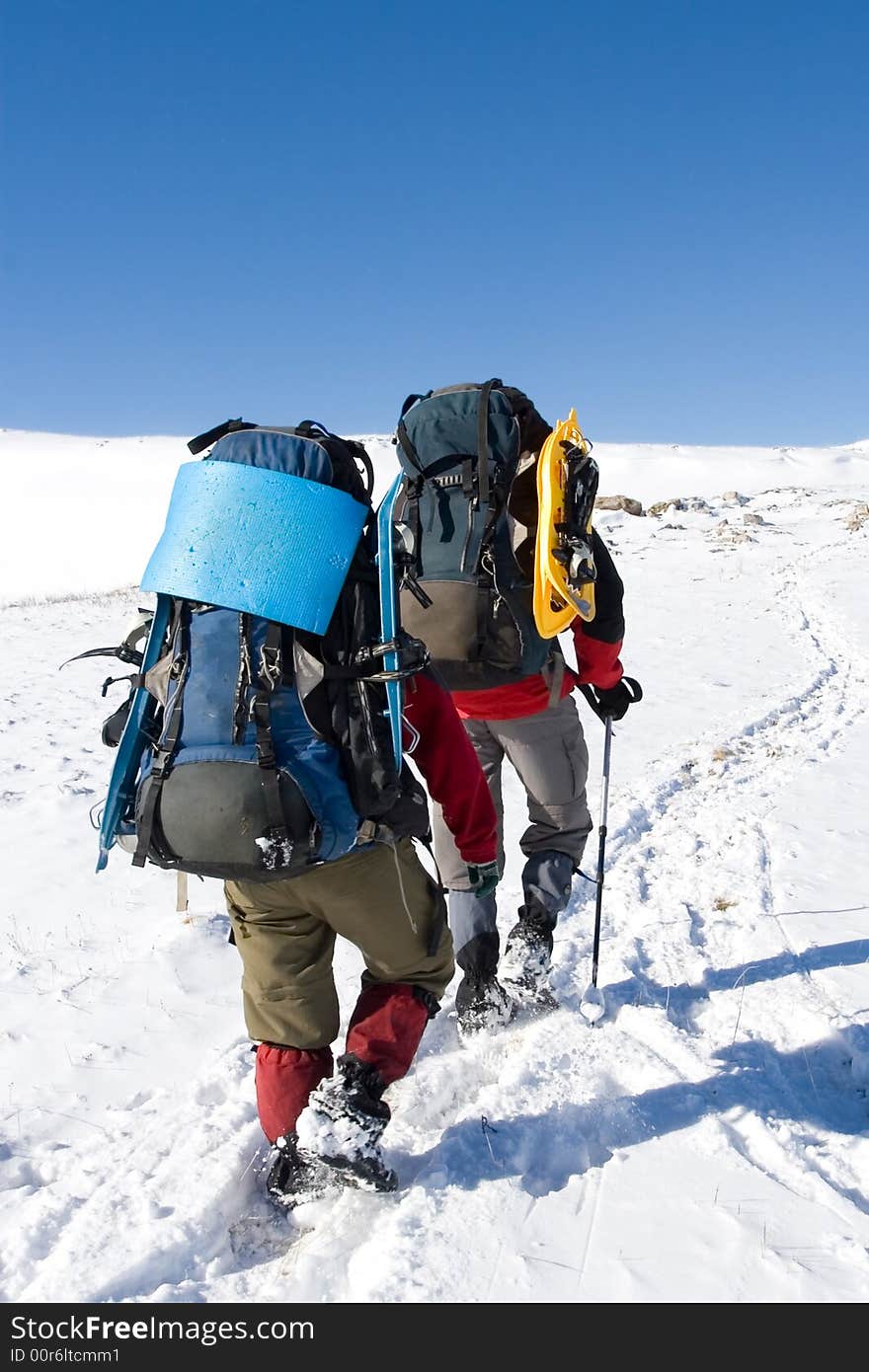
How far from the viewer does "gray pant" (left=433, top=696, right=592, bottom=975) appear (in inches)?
140

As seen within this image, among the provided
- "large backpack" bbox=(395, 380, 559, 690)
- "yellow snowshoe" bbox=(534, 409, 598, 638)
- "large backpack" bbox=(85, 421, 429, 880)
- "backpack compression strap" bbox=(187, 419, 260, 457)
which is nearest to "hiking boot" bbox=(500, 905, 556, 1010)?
"large backpack" bbox=(395, 380, 559, 690)

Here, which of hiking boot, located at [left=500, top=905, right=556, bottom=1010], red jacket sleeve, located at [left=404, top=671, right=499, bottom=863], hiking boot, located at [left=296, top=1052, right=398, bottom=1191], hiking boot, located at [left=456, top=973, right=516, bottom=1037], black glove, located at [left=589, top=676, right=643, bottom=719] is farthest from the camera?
black glove, located at [left=589, top=676, right=643, bottom=719]

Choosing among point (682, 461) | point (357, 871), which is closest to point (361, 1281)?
point (357, 871)

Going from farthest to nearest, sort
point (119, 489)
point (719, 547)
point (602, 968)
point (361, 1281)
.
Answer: point (119, 489) → point (719, 547) → point (602, 968) → point (361, 1281)

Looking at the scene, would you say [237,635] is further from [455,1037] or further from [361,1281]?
[455,1037]

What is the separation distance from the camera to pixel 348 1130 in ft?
8.03

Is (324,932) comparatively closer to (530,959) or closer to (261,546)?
(261,546)

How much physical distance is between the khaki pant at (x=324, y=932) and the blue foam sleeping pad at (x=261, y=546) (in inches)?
29.6

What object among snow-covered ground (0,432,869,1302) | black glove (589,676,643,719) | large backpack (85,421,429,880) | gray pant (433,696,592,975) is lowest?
snow-covered ground (0,432,869,1302)

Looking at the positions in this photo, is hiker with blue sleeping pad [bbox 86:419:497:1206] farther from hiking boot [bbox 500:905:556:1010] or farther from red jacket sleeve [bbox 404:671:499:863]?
hiking boot [bbox 500:905:556:1010]

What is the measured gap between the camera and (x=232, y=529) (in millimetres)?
2271

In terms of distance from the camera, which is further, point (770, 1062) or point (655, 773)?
point (655, 773)

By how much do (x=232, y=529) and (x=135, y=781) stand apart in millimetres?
748

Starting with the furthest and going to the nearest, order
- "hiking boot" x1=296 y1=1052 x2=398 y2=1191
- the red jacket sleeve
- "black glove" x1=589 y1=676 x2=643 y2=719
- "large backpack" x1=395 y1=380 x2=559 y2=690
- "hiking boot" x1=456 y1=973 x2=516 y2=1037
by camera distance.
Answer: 1. "black glove" x1=589 y1=676 x2=643 y2=719
2. "hiking boot" x1=456 y1=973 x2=516 y2=1037
3. "large backpack" x1=395 y1=380 x2=559 y2=690
4. the red jacket sleeve
5. "hiking boot" x1=296 y1=1052 x2=398 y2=1191
